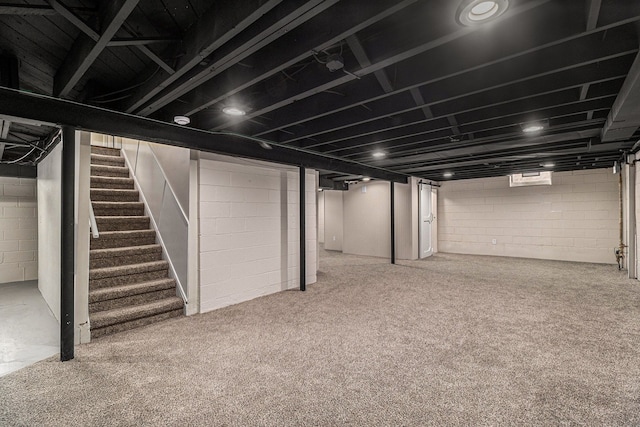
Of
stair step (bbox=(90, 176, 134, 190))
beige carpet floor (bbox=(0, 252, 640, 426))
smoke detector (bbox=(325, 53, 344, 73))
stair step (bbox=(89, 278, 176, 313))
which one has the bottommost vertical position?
beige carpet floor (bbox=(0, 252, 640, 426))

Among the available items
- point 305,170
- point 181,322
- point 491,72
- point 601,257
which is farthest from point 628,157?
point 181,322

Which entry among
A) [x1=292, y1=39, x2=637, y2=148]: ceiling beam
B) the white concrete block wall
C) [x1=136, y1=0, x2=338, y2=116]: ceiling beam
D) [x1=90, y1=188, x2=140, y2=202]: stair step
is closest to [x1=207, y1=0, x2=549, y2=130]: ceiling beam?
[x1=292, y1=39, x2=637, y2=148]: ceiling beam

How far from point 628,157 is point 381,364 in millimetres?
5976

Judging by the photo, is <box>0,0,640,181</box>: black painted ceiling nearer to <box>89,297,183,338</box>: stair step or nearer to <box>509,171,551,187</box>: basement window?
<box>89,297,183,338</box>: stair step

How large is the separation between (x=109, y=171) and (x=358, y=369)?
4.94 meters

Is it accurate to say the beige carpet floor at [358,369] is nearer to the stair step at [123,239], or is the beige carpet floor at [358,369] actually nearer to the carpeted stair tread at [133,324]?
the carpeted stair tread at [133,324]

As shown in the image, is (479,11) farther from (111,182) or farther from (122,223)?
(111,182)

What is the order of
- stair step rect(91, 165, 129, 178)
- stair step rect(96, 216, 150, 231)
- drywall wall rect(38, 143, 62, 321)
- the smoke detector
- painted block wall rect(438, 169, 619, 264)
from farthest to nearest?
1. painted block wall rect(438, 169, 619, 264)
2. stair step rect(91, 165, 129, 178)
3. stair step rect(96, 216, 150, 231)
4. drywall wall rect(38, 143, 62, 321)
5. the smoke detector

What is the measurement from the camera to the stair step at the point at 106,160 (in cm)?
490

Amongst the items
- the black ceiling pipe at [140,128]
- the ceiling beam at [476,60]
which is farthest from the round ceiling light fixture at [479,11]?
the black ceiling pipe at [140,128]

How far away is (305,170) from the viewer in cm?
478

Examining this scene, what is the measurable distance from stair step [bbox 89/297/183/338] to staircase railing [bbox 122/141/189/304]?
0.56 ft

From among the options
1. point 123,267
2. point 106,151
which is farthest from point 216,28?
point 106,151

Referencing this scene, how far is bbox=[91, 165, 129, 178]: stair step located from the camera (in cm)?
471
